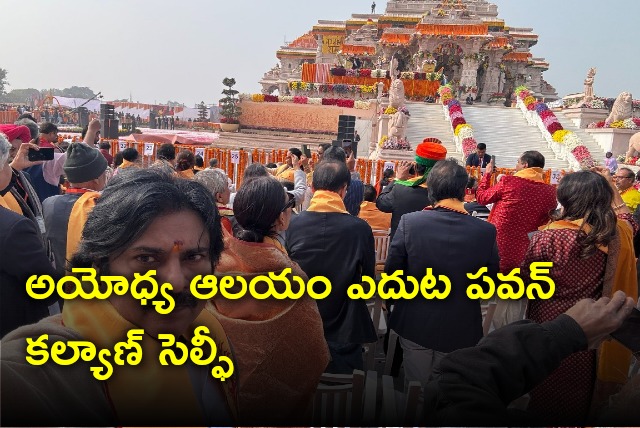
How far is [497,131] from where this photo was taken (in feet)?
69.8

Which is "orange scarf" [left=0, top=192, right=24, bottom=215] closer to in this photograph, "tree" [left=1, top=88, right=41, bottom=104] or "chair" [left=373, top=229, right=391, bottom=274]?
"chair" [left=373, top=229, right=391, bottom=274]

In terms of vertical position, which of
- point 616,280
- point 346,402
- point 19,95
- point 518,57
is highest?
point 518,57

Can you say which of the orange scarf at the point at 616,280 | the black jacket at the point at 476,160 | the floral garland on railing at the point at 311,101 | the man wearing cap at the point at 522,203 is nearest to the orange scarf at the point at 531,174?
the man wearing cap at the point at 522,203

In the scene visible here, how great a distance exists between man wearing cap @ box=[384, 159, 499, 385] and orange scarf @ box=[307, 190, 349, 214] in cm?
42

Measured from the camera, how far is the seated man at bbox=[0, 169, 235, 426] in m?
1.08

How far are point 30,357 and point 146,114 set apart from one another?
50577 millimetres

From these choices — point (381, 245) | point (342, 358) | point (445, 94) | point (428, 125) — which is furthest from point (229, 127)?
point (342, 358)

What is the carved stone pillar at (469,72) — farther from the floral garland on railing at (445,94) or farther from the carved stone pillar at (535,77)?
the carved stone pillar at (535,77)

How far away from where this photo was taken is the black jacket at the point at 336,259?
282 centimetres

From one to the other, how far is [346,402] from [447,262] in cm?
106

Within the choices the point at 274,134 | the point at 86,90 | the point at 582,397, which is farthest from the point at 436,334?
the point at 86,90

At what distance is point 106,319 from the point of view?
1232mm

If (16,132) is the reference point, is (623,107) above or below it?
above

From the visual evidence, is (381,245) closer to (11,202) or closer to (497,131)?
(11,202)
